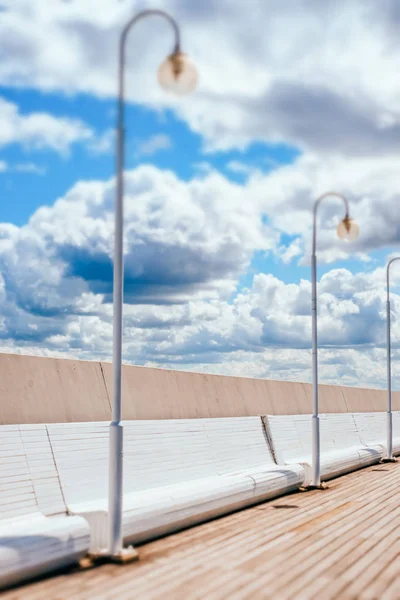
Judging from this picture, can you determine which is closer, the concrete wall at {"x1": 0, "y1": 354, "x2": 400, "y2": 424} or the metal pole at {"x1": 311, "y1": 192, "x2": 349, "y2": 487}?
the concrete wall at {"x1": 0, "y1": 354, "x2": 400, "y2": 424}

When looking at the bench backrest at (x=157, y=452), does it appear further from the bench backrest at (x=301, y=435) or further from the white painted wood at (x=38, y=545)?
the white painted wood at (x=38, y=545)

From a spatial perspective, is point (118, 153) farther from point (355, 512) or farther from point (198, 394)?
point (198, 394)

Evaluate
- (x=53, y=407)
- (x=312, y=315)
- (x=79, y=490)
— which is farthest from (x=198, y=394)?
(x=79, y=490)

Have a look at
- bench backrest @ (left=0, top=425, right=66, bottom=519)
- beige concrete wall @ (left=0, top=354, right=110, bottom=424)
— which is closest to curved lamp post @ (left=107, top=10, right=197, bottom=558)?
bench backrest @ (left=0, top=425, right=66, bottom=519)

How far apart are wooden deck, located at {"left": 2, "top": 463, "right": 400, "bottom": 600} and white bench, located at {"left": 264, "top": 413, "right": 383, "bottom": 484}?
461 centimetres

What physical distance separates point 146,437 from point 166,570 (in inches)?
175

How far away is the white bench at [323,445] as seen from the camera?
1747cm

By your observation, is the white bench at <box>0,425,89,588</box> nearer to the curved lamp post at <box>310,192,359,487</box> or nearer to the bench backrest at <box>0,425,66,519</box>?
the bench backrest at <box>0,425,66,519</box>

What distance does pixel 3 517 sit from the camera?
9047 mm

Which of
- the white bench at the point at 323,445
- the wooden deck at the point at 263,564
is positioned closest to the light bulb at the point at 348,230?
the white bench at the point at 323,445

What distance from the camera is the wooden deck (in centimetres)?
746

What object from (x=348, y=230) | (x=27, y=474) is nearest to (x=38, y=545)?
(x=27, y=474)

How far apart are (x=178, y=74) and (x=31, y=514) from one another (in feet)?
18.6

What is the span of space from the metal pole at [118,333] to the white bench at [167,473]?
26cm
